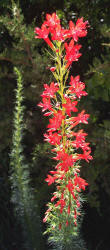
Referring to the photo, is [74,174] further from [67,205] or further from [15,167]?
[15,167]

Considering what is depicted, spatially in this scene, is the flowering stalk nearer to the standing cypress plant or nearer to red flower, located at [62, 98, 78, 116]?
red flower, located at [62, 98, 78, 116]

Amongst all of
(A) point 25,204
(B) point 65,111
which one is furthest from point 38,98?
(B) point 65,111

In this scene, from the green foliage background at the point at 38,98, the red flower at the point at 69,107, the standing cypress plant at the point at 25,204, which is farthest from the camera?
the green foliage background at the point at 38,98

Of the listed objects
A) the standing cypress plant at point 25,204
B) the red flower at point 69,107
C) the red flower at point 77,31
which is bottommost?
the standing cypress plant at point 25,204

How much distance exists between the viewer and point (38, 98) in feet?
7.36

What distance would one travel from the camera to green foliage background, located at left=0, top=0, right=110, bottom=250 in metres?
2.07

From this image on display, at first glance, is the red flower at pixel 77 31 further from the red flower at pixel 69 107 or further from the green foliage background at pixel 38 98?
the green foliage background at pixel 38 98

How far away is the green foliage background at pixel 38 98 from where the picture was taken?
207cm

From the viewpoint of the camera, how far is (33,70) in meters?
2.12

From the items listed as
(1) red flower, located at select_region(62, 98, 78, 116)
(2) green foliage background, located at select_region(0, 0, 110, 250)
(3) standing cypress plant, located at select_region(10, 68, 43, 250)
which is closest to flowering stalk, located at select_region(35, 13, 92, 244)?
(1) red flower, located at select_region(62, 98, 78, 116)

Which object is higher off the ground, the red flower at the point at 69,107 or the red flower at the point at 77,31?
the red flower at the point at 77,31

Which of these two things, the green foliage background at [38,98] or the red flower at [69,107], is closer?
the red flower at [69,107]

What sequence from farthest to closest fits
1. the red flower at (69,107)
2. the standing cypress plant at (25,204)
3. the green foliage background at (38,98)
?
the green foliage background at (38,98) → the standing cypress plant at (25,204) → the red flower at (69,107)

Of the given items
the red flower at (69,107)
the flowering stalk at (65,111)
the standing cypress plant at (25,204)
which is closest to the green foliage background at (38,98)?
the standing cypress plant at (25,204)
